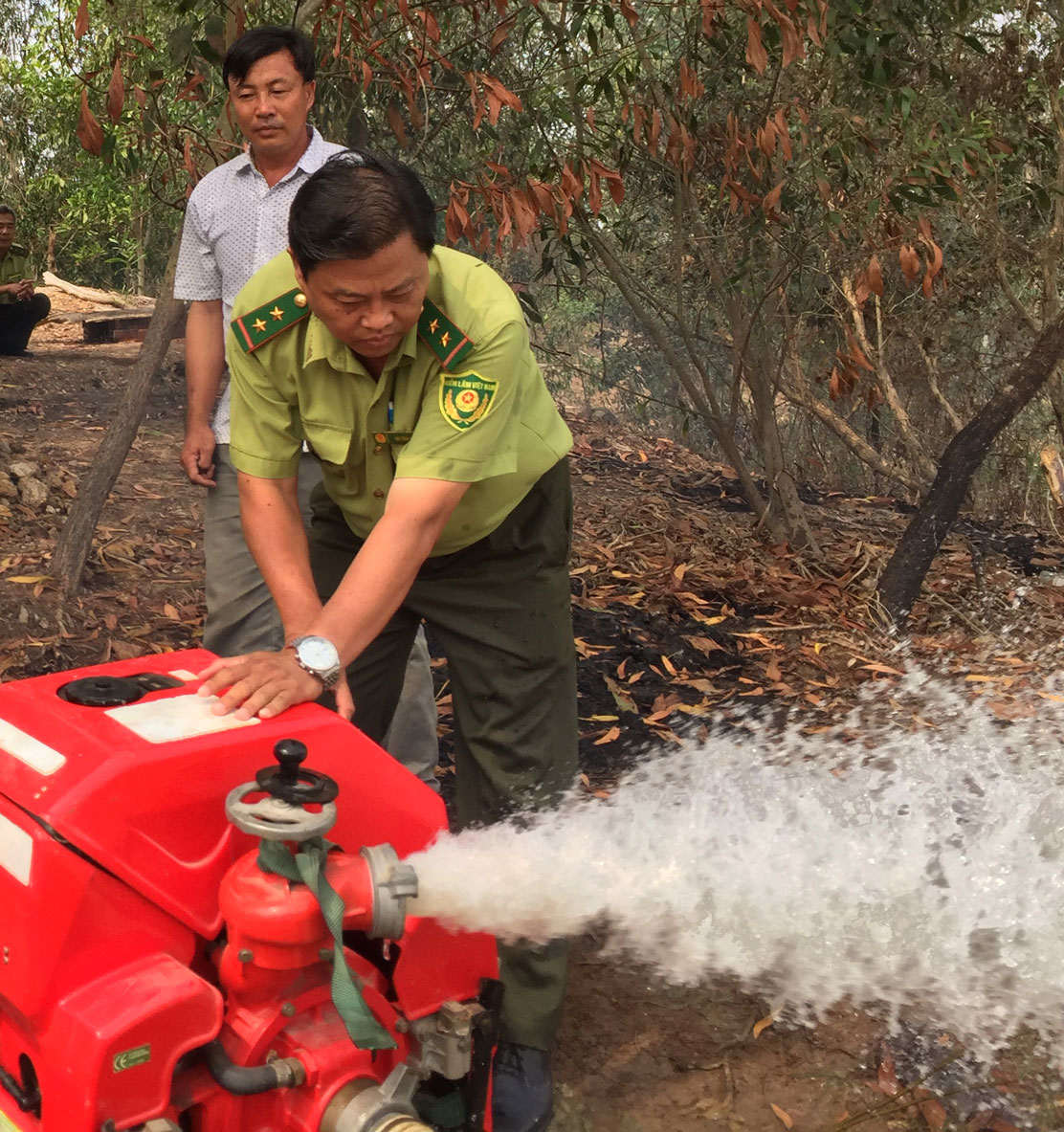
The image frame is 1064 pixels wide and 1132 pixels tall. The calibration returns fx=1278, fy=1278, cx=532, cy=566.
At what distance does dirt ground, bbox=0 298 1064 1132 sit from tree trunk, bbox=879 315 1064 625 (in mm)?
172

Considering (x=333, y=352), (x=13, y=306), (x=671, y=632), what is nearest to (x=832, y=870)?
(x=671, y=632)

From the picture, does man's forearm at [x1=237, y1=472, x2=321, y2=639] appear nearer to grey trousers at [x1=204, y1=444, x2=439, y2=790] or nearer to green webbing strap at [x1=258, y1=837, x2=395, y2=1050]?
green webbing strap at [x1=258, y1=837, x2=395, y2=1050]

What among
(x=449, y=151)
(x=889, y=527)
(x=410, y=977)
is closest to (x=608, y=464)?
(x=889, y=527)

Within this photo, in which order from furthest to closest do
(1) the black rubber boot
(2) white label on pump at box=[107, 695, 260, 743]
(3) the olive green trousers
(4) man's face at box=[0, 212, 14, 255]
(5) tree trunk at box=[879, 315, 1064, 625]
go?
(4) man's face at box=[0, 212, 14, 255] < (5) tree trunk at box=[879, 315, 1064, 625] < (3) the olive green trousers < (1) the black rubber boot < (2) white label on pump at box=[107, 695, 260, 743]

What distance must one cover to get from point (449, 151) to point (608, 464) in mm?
2270

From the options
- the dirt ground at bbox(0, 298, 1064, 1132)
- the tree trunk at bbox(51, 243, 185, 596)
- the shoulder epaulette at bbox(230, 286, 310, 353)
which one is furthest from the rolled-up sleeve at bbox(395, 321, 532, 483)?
the tree trunk at bbox(51, 243, 185, 596)

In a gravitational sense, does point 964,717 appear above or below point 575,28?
below

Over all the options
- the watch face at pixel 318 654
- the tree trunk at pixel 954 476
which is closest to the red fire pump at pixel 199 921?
the watch face at pixel 318 654

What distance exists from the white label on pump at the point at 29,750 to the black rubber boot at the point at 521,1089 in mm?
1214

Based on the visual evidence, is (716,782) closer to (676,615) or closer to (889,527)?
(676,615)

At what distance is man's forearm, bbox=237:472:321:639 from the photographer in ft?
7.52

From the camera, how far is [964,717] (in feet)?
14.7

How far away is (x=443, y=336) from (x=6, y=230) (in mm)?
6882

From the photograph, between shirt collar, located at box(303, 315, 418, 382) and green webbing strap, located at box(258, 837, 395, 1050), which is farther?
shirt collar, located at box(303, 315, 418, 382)
